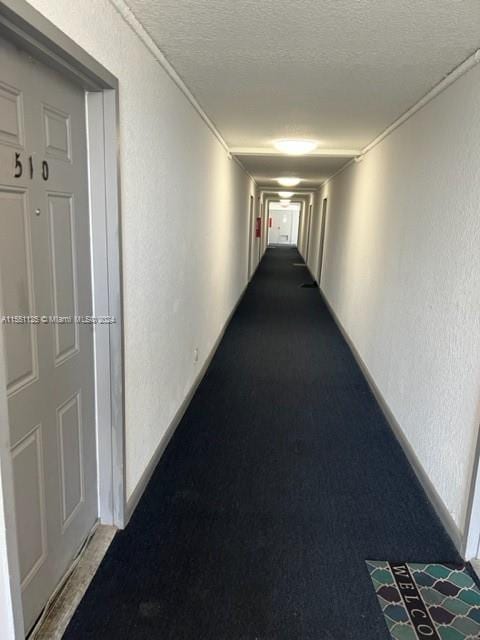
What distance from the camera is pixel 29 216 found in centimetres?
148

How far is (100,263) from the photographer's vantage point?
6.40 feet

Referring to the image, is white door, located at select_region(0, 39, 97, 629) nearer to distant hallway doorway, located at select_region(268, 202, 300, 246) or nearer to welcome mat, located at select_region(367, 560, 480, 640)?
welcome mat, located at select_region(367, 560, 480, 640)

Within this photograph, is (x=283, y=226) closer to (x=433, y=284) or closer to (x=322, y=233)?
(x=322, y=233)

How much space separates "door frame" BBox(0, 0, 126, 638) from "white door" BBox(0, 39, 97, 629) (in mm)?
47

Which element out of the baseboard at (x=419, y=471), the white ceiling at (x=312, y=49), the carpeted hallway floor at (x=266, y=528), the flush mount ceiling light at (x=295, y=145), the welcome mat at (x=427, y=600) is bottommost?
the carpeted hallway floor at (x=266, y=528)

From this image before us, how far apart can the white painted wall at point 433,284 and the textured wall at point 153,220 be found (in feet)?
5.11

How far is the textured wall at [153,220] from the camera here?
187 centimetres

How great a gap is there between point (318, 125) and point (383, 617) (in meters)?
3.51

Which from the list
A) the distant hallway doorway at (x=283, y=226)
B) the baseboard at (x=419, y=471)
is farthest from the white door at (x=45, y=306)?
the distant hallway doorway at (x=283, y=226)

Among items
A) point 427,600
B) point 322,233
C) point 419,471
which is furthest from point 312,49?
point 322,233

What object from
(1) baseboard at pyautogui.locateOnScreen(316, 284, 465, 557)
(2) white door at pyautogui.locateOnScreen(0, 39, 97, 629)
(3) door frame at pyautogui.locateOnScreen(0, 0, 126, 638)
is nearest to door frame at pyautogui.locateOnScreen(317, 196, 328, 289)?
(1) baseboard at pyautogui.locateOnScreen(316, 284, 465, 557)

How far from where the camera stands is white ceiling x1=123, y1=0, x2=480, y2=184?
178 cm

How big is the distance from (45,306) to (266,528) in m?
1.47

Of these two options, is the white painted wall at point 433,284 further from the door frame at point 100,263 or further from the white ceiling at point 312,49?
the door frame at point 100,263
